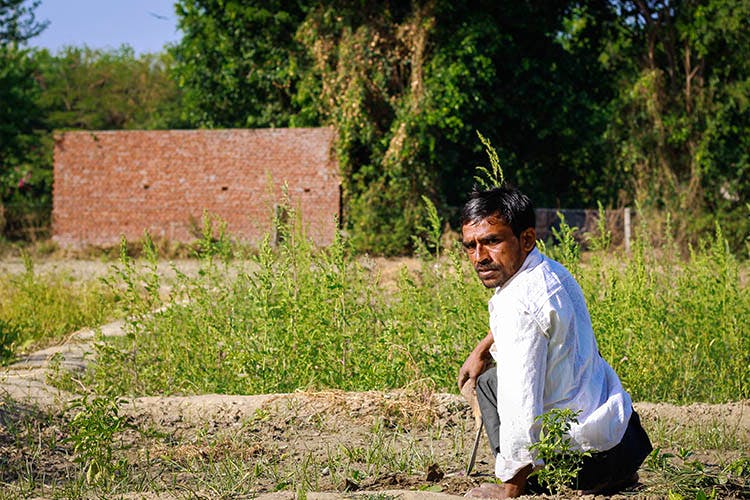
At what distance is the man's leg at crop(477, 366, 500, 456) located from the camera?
3.69 meters

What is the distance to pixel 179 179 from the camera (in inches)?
771

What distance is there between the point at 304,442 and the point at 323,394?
48 centimetres

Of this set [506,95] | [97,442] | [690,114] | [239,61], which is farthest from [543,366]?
[239,61]

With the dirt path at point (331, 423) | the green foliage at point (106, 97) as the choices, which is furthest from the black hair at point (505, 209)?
the green foliage at point (106, 97)

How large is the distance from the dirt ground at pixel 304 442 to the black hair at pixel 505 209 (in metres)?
1.09

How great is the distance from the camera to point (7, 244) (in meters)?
19.5

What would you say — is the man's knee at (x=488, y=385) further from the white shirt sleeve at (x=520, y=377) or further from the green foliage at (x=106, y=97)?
the green foliage at (x=106, y=97)

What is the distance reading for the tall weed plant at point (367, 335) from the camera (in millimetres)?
5691

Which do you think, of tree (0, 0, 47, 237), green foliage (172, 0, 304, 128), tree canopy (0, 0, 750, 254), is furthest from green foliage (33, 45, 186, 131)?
tree canopy (0, 0, 750, 254)

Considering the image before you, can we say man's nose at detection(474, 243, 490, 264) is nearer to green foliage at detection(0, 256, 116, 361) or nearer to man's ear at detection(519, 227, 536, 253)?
man's ear at detection(519, 227, 536, 253)

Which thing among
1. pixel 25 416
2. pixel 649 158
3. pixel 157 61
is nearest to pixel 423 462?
pixel 25 416

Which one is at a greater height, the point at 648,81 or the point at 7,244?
the point at 648,81

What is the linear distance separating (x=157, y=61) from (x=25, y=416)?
49.2m

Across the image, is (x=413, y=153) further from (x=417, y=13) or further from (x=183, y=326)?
(x=183, y=326)
